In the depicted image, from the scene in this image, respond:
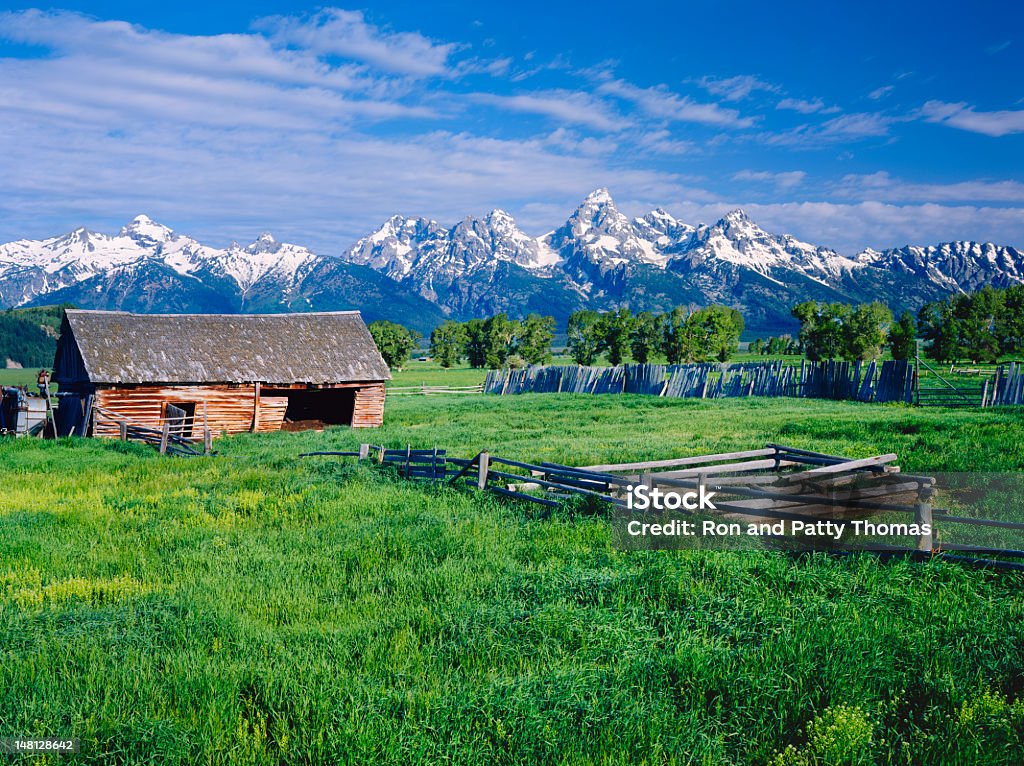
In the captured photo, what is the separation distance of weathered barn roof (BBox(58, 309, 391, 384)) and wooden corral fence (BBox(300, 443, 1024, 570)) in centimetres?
1779

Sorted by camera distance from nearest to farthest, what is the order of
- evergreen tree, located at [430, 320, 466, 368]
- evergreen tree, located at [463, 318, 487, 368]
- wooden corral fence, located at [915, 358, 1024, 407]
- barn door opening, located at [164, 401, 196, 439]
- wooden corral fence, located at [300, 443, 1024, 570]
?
wooden corral fence, located at [300, 443, 1024, 570]
barn door opening, located at [164, 401, 196, 439]
wooden corral fence, located at [915, 358, 1024, 407]
evergreen tree, located at [463, 318, 487, 368]
evergreen tree, located at [430, 320, 466, 368]

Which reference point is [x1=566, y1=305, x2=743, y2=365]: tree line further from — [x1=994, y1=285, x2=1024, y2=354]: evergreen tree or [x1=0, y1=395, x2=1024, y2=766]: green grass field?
[x1=0, y1=395, x2=1024, y2=766]: green grass field

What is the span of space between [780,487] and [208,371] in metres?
27.1

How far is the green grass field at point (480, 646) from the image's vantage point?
5.18 metres

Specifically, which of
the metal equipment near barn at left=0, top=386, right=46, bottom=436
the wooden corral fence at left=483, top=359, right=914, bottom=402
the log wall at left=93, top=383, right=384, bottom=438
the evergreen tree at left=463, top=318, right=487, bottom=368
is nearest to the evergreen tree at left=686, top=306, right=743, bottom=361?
the wooden corral fence at left=483, top=359, right=914, bottom=402

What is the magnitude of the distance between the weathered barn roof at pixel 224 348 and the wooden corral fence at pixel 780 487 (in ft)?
58.4

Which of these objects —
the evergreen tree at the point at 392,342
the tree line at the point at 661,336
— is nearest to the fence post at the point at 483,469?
the tree line at the point at 661,336

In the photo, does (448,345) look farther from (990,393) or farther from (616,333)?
(990,393)

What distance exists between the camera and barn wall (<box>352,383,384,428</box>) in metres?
35.1

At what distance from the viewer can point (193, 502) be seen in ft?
45.5

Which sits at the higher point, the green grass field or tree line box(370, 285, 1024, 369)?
tree line box(370, 285, 1024, 369)

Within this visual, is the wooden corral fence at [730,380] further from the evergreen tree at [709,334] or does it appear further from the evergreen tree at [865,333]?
the evergreen tree at [865,333]

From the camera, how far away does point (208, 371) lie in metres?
31.8

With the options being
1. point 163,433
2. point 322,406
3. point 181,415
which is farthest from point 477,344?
point 163,433
